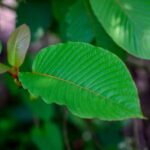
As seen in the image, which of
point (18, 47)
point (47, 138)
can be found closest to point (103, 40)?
point (18, 47)

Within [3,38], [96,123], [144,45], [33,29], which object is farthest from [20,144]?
[144,45]

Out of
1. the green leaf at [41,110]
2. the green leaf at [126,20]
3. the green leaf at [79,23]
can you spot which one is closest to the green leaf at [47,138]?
the green leaf at [41,110]

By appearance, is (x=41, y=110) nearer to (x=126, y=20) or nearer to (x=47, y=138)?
(x=47, y=138)

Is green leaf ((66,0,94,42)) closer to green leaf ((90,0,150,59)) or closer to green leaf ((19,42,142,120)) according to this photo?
green leaf ((90,0,150,59))

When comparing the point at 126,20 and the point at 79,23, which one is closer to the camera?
the point at 126,20

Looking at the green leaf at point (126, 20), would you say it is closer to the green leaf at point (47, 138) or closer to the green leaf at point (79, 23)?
the green leaf at point (79, 23)

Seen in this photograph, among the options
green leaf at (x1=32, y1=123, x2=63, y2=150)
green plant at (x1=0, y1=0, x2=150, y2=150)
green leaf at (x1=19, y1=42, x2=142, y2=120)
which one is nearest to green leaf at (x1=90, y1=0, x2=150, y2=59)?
green plant at (x1=0, y1=0, x2=150, y2=150)
